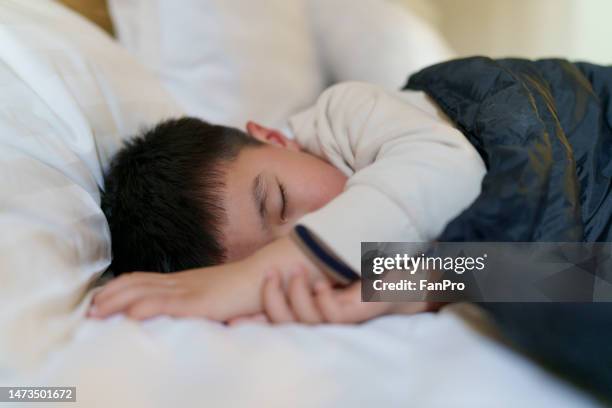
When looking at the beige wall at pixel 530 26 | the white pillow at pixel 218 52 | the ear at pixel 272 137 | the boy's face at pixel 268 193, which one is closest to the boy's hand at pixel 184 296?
the boy's face at pixel 268 193

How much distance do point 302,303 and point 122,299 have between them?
7.2 inches

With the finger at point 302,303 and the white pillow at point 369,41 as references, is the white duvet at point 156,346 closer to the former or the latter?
the finger at point 302,303

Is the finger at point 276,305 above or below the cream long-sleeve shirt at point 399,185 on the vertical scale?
below

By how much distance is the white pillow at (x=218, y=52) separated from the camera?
104 cm

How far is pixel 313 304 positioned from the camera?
545 millimetres

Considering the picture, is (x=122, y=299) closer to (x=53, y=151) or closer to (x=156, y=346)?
(x=156, y=346)

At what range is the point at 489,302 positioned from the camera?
506 millimetres

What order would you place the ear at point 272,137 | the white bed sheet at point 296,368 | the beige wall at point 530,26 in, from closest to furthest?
1. the white bed sheet at point 296,368
2. the ear at point 272,137
3. the beige wall at point 530,26

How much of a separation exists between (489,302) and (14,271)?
0.45 m

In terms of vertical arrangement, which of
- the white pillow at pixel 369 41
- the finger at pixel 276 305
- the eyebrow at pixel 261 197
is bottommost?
the finger at pixel 276 305

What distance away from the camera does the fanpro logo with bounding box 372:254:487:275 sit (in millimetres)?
542

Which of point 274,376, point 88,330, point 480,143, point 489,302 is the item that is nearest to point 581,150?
point 480,143

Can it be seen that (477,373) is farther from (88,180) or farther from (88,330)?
(88,180)

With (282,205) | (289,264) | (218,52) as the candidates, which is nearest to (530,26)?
(218,52)
